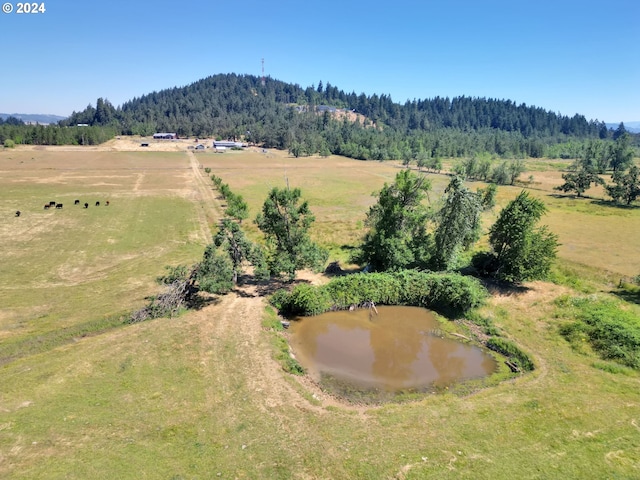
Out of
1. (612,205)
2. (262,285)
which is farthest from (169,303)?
(612,205)

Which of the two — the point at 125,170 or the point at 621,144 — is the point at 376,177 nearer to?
the point at 125,170

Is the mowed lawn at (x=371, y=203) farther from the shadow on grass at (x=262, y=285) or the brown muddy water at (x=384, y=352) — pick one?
the brown muddy water at (x=384, y=352)

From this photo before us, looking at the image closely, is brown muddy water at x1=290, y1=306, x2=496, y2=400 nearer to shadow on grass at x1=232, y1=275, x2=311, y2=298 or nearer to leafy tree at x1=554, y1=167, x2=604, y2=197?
shadow on grass at x1=232, y1=275, x2=311, y2=298

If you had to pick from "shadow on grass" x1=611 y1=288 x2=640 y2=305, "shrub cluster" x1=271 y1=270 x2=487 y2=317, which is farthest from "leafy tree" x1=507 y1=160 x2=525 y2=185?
"shrub cluster" x1=271 y1=270 x2=487 y2=317

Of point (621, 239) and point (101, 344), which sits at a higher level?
point (621, 239)

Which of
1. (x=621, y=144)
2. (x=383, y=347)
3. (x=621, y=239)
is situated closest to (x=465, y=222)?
(x=383, y=347)

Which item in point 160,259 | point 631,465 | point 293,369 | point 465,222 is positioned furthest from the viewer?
point 160,259

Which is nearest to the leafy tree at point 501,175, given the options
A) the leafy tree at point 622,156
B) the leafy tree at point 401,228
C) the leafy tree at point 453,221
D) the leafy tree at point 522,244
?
the leafy tree at point 622,156
